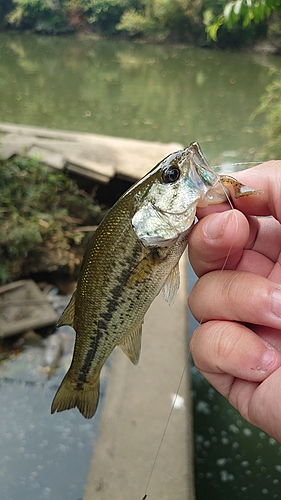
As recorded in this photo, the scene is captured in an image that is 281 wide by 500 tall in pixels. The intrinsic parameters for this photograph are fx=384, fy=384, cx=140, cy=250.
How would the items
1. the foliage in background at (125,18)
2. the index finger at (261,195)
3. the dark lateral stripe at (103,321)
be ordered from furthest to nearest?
the foliage in background at (125,18), the dark lateral stripe at (103,321), the index finger at (261,195)

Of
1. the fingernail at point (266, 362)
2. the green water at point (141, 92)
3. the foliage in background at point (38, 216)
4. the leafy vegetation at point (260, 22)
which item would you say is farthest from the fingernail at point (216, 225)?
the green water at point (141, 92)

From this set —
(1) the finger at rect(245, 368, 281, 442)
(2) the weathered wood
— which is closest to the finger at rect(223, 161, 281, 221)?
(1) the finger at rect(245, 368, 281, 442)

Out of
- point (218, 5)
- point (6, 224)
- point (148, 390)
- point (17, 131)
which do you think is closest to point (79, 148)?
point (17, 131)

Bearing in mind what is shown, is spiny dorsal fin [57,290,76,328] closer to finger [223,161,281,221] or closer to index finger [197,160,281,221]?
index finger [197,160,281,221]

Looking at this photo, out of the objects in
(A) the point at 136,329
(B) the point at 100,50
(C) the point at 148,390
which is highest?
(A) the point at 136,329

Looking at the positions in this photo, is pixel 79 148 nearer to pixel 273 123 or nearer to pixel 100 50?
pixel 273 123

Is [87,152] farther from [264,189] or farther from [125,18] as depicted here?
[125,18]

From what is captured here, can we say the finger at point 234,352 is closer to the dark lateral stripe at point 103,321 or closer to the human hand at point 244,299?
the human hand at point 244,299
